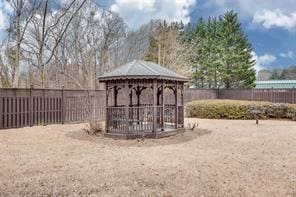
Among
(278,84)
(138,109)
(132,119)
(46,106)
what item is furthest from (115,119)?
(278,84)

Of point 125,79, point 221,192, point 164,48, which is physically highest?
point 164,48

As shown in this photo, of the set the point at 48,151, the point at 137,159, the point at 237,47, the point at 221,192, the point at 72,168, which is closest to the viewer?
the point at 221,192

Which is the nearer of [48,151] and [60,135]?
[48,151]

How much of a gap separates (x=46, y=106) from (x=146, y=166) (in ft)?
27.9

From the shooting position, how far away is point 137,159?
7273mm

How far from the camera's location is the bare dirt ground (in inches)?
203

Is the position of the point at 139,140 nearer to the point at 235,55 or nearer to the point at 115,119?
the point at 115,119

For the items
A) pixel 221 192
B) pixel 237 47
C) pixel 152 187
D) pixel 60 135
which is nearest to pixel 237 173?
pixel 221 192

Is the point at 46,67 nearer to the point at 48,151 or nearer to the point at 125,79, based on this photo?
the point at 125,79

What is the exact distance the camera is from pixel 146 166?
6.60 metres

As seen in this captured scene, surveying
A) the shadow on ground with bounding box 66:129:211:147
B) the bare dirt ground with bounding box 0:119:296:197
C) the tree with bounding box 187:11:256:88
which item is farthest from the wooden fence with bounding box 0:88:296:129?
the tree with bounding box 187:11:256:88

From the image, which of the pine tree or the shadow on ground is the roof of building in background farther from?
the shadow on ground

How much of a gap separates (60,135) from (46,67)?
1270 centimetres

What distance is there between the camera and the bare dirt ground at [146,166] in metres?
5.17
